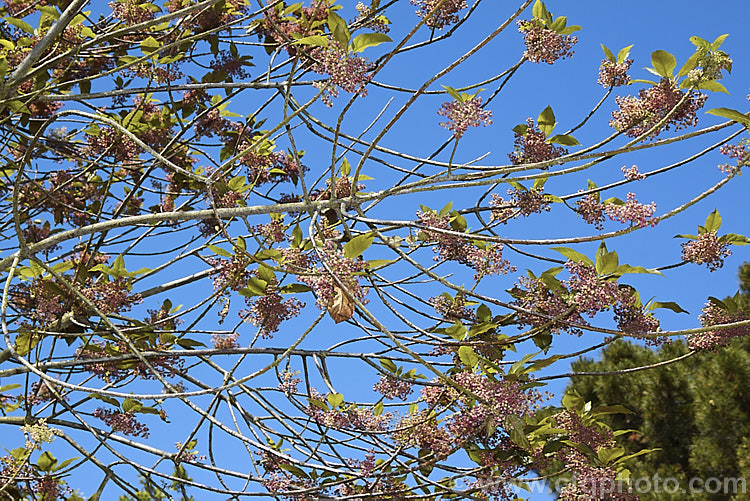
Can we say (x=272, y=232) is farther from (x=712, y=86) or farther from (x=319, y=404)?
(x=712, y=86)

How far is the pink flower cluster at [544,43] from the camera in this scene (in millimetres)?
2545

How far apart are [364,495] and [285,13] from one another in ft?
7.15

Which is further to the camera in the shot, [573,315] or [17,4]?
[17,4]

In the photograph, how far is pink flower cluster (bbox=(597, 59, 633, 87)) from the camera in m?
2.67

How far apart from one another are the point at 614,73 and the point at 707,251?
0.73 meters

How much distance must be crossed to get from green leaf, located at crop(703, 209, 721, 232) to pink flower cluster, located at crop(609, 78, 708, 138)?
412mm

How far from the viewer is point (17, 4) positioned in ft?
12.6

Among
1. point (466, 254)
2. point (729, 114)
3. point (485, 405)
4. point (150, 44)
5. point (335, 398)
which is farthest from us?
point (150, 44)

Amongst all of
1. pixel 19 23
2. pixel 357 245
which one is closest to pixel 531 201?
pixel 357 245

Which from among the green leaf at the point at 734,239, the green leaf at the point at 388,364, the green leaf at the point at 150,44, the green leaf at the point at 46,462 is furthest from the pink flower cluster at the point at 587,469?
the green leaf at the point at 46,462

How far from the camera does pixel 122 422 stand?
335 centimetres

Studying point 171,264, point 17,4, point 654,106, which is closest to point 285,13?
point 171,264

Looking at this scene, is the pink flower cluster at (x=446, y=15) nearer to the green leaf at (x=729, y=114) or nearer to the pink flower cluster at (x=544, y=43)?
the pink flower cluster at (x=544, y=43)

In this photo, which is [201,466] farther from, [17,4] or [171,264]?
[17,4]
